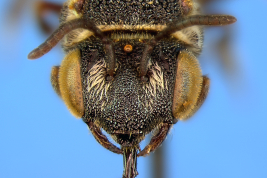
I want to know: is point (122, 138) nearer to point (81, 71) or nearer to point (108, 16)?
point (81, 71)

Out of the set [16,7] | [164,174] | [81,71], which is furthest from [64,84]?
[164,174]

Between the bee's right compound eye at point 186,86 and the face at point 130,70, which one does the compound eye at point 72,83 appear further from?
the bee's right compound eye at point 186,86

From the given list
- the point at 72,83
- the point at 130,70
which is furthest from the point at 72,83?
the point at 130,70

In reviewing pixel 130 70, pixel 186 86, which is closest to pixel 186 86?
pixel 186 86

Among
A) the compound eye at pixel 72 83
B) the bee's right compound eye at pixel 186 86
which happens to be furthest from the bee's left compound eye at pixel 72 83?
the bee's right compound eye at pixel 186 86

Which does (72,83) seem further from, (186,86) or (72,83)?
(186,86)

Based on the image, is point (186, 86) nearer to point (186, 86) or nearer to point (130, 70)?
point (186, 86)

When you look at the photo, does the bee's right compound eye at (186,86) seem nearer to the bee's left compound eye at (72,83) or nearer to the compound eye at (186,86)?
the compound eye at (186,86)

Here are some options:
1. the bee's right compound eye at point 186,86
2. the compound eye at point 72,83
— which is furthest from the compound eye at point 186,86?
the compound eye at point 72,83
